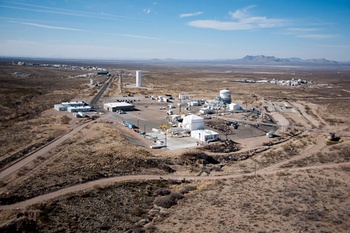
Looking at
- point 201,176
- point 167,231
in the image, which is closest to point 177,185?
point 201,176

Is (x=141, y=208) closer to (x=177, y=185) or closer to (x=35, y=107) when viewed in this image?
(x=177, y=185)

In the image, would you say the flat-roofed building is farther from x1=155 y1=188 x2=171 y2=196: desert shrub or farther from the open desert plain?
x1=155 y1=188 x2=171 y2=196: desert shrub

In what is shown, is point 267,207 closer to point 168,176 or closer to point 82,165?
point 168,176

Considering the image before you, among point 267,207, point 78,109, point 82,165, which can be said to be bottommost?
point 267,207

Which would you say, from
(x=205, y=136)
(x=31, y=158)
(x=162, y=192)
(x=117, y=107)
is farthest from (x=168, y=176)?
(x=117, y=107)

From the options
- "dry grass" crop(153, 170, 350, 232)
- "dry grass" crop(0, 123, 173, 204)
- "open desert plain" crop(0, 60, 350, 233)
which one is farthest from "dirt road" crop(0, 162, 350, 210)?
"dry grass" crop(153, 170, 350, 232)

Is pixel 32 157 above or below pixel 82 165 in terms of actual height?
above

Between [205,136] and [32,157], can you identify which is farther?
[205,136]

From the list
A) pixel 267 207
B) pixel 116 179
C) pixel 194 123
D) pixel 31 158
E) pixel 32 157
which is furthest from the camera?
pixel 194 123

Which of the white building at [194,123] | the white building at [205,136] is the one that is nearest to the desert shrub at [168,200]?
the white building at [205,136]
